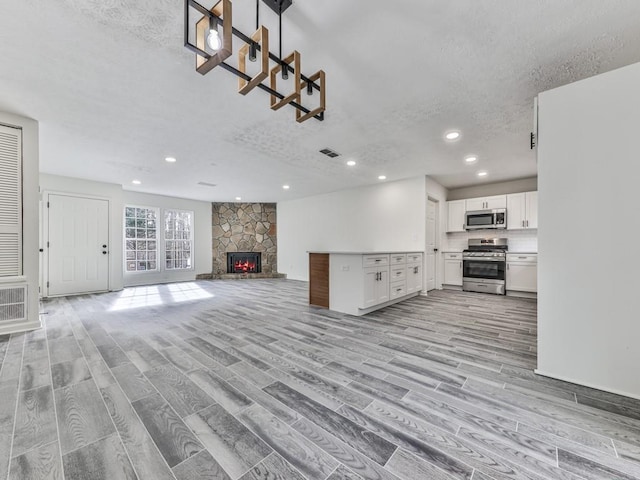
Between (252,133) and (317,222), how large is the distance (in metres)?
4.41

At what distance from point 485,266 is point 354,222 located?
3097mm

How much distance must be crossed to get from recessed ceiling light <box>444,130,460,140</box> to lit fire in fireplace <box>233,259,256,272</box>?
23.1 ft

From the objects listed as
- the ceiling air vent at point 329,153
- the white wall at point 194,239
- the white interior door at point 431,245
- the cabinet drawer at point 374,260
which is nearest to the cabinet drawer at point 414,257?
the white interior door at point 431,245

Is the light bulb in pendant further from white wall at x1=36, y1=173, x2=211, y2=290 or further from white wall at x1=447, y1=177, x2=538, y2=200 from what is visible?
white wall at x1=447, y1=177, x2=538, y2=200

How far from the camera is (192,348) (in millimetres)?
2584

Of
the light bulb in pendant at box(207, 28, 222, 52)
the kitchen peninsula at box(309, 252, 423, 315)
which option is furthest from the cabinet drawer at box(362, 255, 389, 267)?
the light bulb in pendant at box(207, 28, 222, 52)

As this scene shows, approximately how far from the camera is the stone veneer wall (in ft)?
28.1

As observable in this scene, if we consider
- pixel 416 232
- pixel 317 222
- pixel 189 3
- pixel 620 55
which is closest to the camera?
pixel 189 3

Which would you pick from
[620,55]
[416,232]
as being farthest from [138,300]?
[620,55]

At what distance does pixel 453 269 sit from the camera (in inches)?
241

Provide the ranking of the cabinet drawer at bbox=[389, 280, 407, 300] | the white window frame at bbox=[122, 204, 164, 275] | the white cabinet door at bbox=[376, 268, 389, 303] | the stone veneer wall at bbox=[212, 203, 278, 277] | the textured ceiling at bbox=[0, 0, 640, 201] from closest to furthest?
the textured ceiling at bbox=[0, 0, 640, 201] → the white cabinet door at bbox=[376, 268, 389, 303] → the cabinet drawer at bbox=[389, 280, 407, 300] → the white window frame at bbox=[122, 204, 164, 275] → the stone veneer wall at bbox=[212, 203, 278, 277]

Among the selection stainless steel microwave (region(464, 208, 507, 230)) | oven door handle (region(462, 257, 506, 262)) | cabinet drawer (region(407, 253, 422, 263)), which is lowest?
oven door handle (region(462, 257, 506, 262))

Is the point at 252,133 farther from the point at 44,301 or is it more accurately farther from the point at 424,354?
the point at 44,301

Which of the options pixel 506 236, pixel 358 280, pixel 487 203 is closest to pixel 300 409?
pixel 358 280
